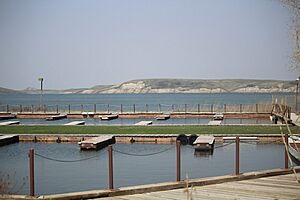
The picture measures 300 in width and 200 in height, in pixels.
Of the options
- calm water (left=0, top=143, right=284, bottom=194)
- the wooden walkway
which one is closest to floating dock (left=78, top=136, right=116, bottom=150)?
calm water (left=0, top=143, right=284, bottom=194)

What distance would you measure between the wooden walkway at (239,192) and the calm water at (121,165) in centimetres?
445

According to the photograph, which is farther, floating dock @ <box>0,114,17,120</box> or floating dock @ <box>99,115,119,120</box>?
floating dock @ <box>0,114,17,120</box>

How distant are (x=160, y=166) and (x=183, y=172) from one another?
1213mm

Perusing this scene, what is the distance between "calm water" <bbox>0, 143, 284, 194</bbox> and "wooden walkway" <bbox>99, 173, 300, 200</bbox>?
4451mm

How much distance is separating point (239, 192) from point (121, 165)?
8297 mm

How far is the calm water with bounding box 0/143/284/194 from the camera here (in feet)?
41.4

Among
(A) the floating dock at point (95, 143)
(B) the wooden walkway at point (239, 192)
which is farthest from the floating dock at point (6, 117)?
(B) the wooden walkway at point (239, 192)

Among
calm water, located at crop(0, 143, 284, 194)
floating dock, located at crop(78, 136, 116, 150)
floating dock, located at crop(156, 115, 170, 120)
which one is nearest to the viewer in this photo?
calm water, located at crop(0, 143, 284, 194)

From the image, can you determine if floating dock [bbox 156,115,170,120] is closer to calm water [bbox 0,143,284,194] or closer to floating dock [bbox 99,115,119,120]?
floating dock [bbox 99,115,119,120]

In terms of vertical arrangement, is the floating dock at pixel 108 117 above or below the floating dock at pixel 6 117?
above

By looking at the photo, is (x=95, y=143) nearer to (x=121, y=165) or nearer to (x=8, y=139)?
(x=121, y=165)

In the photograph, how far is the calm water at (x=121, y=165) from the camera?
41.4ft

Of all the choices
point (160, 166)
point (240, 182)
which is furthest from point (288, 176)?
point (160, 166)

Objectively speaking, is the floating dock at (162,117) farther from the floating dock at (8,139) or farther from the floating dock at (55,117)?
the floating dock at (8,139)
